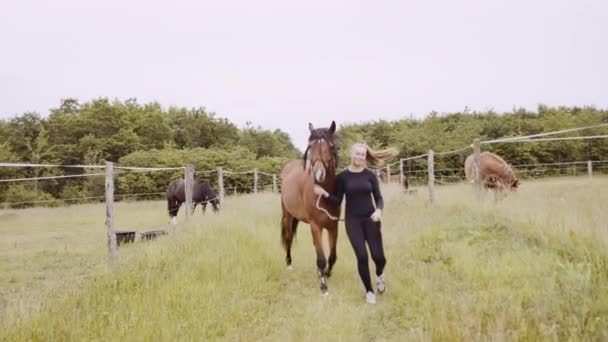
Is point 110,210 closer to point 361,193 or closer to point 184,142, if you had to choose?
point 361,193

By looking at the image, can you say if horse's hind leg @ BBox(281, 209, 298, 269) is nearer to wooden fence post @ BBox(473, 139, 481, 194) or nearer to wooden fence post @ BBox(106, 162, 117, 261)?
wooden fence post @ BBox(106, 162, 117, 261)

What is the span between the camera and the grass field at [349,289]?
2.93 meters

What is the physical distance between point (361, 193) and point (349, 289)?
1243 mm

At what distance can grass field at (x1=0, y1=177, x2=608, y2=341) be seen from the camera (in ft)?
9.61

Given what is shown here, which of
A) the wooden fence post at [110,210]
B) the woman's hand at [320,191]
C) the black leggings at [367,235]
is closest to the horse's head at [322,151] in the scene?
the woman's hand at [320,191]

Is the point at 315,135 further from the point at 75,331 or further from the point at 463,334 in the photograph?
the point at 75,331

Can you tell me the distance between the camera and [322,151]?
170 inches

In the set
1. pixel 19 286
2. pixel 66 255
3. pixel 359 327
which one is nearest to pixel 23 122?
pixel 66 255

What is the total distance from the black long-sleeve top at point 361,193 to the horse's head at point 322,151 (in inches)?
11.7

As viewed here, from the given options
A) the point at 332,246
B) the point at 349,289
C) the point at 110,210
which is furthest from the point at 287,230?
the point at 110,210

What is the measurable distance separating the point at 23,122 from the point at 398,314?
129ft

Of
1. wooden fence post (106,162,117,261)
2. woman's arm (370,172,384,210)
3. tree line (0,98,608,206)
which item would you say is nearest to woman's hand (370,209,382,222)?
woman's arm (370,172,384,210)

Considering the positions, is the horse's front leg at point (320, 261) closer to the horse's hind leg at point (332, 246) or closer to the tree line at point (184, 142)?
the horse's hind leg at point (332, 246)

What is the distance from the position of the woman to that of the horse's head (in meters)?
0.23
